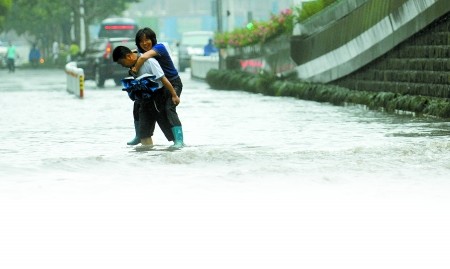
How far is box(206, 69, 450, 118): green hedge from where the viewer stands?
23625mm

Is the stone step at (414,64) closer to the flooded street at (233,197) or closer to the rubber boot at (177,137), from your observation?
the flooded street at (233,197)

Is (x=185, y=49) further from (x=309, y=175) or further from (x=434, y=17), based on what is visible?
(x=309, y=175)

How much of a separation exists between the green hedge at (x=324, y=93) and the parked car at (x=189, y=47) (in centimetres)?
2744

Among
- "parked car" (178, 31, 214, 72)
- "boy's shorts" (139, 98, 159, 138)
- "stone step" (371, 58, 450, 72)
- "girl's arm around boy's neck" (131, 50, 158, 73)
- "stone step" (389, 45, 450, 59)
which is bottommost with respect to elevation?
"parked car" (178, 31, 214, 72)

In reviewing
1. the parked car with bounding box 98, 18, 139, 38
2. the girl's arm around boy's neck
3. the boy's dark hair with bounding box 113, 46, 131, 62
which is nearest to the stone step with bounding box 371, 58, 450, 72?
the girl's arm around boy's neck

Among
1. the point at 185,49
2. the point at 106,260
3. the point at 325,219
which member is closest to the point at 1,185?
the point at 325,219

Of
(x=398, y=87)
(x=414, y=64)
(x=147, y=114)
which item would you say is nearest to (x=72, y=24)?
(x=398, y=87)

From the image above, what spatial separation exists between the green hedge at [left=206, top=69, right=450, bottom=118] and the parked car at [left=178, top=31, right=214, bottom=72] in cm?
2744

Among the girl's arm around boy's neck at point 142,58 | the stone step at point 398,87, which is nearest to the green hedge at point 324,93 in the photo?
the stone step at point 398,87

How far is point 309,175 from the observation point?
45.8 ft

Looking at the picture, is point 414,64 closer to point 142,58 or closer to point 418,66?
point 418,66

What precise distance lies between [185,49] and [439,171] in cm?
6033

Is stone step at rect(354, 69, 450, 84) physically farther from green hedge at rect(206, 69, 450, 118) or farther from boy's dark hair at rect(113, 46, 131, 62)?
boy's dark hair at rect(113, 46, 131, 62)

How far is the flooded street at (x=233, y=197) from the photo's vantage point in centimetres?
902
